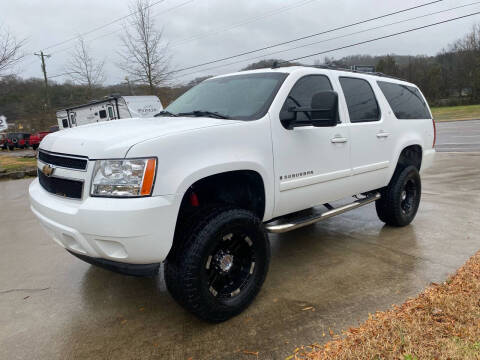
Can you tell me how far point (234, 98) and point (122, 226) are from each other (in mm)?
1707

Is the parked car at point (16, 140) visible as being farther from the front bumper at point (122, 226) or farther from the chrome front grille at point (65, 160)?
the front bumper at point (122, 226)

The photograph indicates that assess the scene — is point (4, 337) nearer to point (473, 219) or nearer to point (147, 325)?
point (147, 325)

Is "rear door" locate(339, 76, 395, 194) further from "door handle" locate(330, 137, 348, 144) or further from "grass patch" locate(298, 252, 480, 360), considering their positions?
"grass patch" locate(298, 252, 480, 360)

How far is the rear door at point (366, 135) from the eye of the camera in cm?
391

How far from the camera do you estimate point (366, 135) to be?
400 cm

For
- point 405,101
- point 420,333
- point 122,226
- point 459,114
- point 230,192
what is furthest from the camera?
A: point 459,114

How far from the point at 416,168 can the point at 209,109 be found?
10.5ft

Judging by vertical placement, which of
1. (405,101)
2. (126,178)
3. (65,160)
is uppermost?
(405,101)

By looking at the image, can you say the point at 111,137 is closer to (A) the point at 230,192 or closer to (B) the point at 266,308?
(A) the point at 230,192

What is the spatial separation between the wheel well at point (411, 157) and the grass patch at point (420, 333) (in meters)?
2.18

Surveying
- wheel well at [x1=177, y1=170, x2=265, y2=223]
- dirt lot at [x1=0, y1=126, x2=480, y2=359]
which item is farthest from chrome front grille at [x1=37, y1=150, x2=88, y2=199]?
dirt lot at [x1=0, y1=126, x2=480, y2=359]

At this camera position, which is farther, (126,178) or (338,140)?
(338,140)

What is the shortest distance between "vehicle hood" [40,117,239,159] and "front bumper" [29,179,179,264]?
325mm

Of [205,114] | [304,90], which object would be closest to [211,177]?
[205,114]
